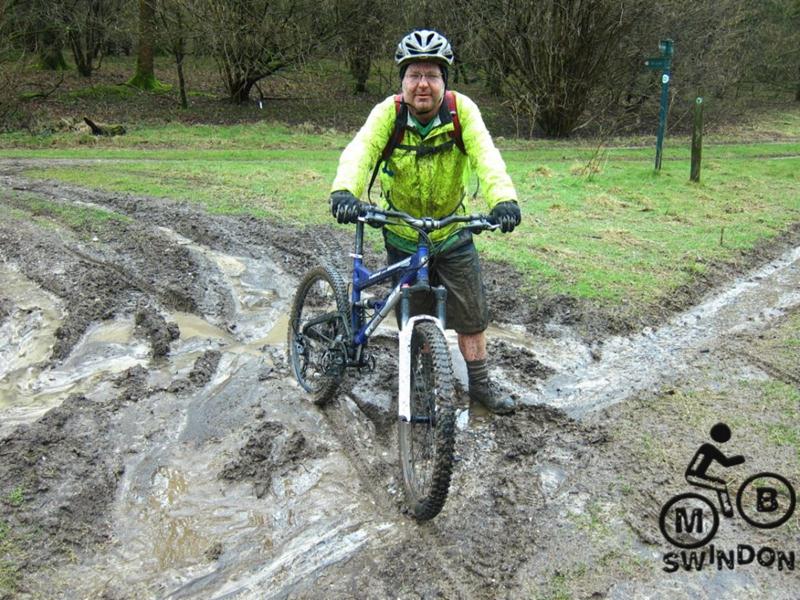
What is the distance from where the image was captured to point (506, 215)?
12.3 ft

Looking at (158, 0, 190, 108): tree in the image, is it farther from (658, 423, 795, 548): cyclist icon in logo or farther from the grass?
(658, 423, 795, 548): cyclist icon in logo

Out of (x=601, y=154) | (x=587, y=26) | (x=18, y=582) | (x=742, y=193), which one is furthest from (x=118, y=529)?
(x=587, y=26)

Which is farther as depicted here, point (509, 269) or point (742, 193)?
point (742, 193)

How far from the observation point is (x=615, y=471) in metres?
4.01

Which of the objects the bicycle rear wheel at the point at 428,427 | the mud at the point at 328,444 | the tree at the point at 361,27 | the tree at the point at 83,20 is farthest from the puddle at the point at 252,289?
the tree at the point at 83,20

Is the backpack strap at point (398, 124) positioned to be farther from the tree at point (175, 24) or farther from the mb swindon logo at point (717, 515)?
the tree at point (175, 24)

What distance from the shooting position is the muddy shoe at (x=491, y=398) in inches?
186

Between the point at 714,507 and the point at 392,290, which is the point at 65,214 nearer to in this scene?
the point at 392,290

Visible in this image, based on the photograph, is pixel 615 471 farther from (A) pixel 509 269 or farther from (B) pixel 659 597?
(A) pixel 509 269

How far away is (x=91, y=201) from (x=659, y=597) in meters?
9.26

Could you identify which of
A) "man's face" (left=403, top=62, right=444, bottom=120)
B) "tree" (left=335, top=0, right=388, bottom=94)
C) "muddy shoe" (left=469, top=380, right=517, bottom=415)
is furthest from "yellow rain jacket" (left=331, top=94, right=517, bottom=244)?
"tree" (left=335, top=0, right=388, bottom=94)

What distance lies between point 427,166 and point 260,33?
18289 millimetres

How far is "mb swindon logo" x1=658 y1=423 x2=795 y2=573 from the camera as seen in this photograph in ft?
10.7

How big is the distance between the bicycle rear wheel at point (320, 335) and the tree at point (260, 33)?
55.9ft
